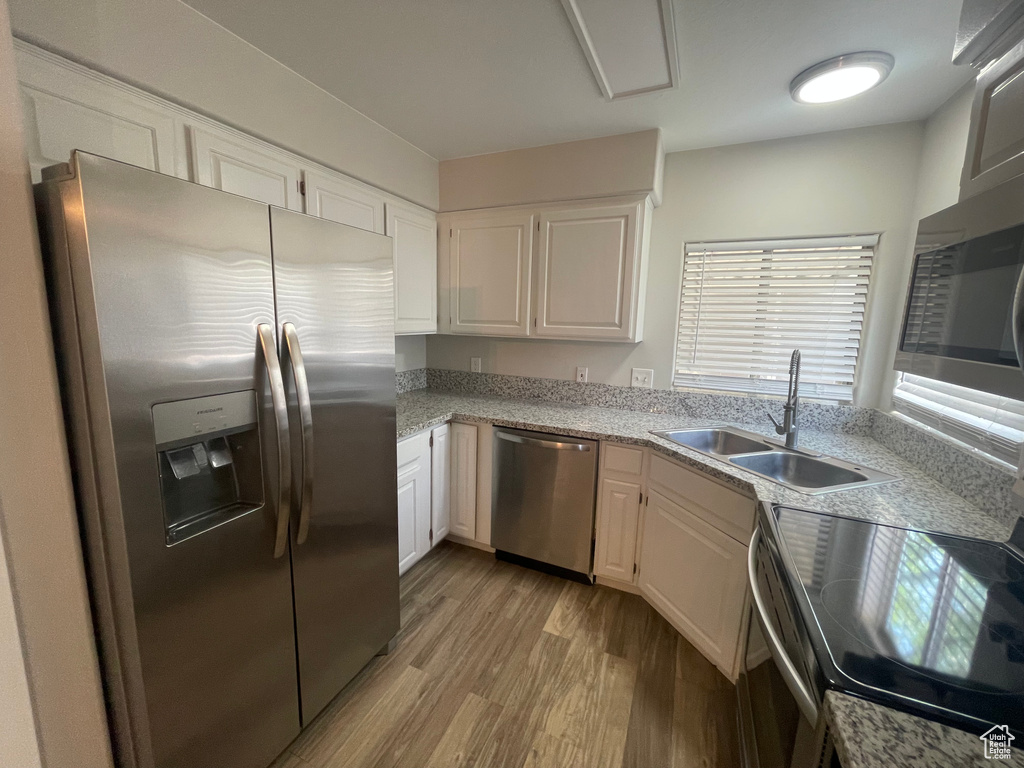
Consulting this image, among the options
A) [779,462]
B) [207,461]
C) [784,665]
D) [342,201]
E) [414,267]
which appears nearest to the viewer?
[784,665]

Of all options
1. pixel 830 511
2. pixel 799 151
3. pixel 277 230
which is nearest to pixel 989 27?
pixel 830 511

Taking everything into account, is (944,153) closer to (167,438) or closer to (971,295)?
(971,295)

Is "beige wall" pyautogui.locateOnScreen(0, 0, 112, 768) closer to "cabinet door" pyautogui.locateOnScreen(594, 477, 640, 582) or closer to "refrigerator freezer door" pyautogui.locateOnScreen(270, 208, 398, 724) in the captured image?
"refrigerator freezer door" pyautogui.locateOnScreen(270, 208, 398, 724)

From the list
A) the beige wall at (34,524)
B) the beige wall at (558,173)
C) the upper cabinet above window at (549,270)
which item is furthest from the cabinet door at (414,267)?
the beige wall at (34,524)

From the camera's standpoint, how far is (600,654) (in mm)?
1780

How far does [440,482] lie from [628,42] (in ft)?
7.03

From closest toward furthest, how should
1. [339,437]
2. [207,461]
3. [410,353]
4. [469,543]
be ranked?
1. [207,461]
2. [339,437]
3. [469,543]
4. [410,353]

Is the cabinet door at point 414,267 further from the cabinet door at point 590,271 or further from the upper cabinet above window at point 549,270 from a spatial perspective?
the cabinet door at point 590,271

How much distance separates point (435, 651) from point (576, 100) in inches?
98.0

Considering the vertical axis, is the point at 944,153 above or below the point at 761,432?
above

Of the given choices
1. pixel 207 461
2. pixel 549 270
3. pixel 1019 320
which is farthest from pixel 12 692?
pixel 549 270

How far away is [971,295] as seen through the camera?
0.81 m

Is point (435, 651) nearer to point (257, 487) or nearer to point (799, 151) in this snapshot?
point (257, 487)

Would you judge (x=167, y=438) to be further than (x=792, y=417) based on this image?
No
